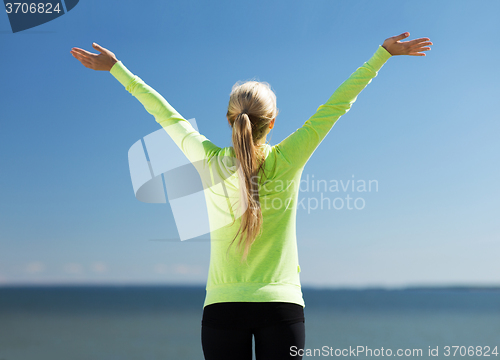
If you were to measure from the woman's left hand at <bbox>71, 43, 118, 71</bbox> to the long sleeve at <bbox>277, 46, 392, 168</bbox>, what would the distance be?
706 mm

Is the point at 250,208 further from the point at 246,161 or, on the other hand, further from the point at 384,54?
the point at 384,54

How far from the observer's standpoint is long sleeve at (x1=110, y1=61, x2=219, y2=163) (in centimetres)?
123

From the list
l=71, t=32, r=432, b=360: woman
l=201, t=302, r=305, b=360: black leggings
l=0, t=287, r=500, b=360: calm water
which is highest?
l=71, t=32, r=432, b=360: woman

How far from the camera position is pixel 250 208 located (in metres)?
1.12

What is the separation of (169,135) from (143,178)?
0.49 m

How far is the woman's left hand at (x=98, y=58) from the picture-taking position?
55.5 inches

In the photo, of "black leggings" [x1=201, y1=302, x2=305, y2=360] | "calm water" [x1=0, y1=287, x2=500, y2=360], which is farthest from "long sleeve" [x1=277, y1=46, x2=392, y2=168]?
"calm water" [x1=0, y1=287, x2=500, y2=360]

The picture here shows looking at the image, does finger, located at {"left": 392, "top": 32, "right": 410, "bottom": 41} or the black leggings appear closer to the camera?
the black leggings

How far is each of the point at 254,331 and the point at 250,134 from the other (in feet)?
1.82

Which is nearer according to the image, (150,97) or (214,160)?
(214,160)

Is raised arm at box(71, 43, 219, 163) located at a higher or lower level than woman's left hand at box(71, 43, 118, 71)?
lower

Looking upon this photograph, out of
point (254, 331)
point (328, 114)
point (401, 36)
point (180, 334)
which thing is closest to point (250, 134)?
point (328, 114)

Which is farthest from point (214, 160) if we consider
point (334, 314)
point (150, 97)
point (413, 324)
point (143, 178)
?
point (334, 314)

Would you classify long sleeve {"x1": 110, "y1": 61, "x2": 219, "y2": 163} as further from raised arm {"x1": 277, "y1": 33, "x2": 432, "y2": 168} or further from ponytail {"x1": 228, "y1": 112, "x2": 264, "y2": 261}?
raised arm {"x1": 277, "y1": 33, "x2": 432, "y2": 168}
